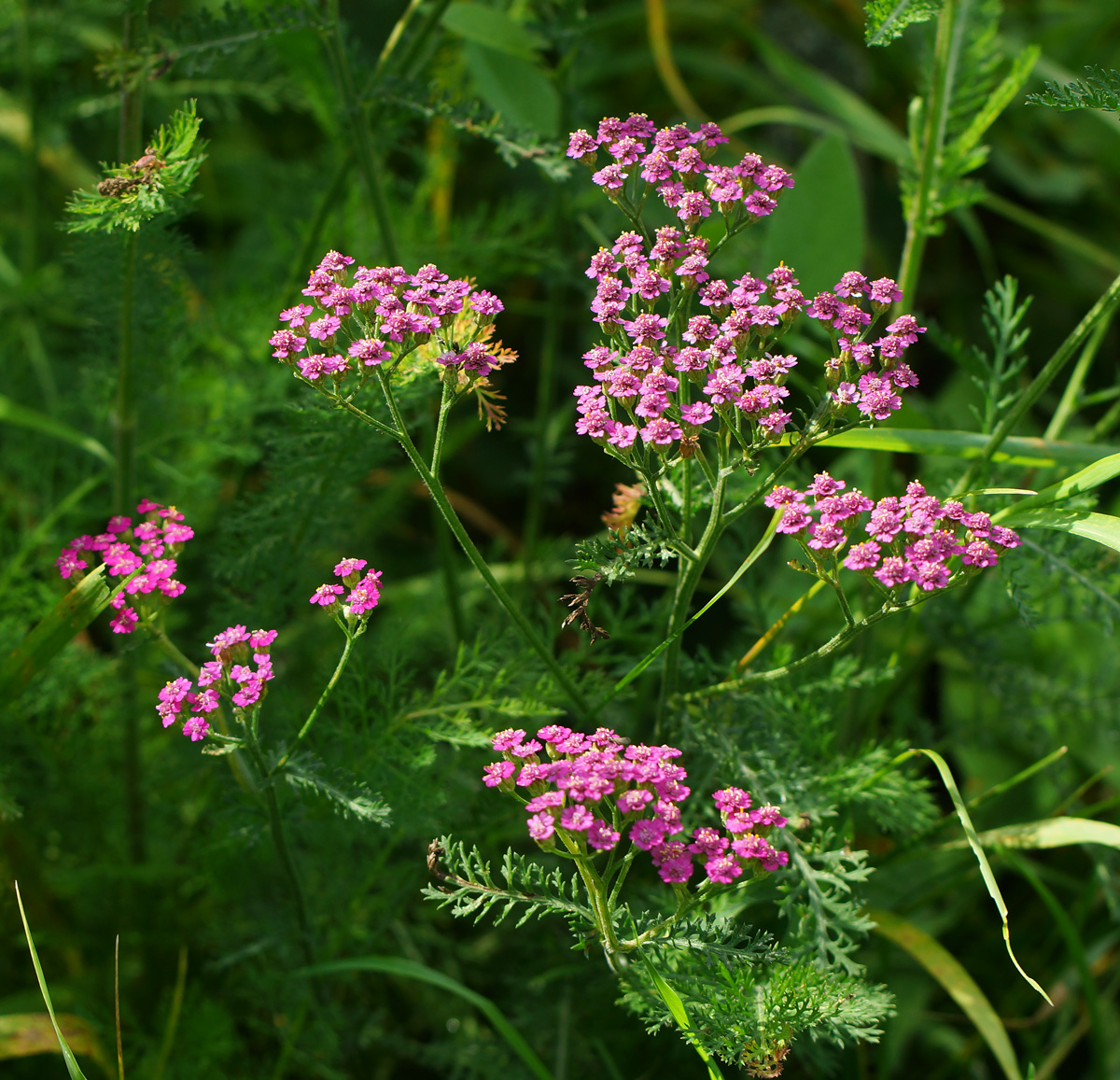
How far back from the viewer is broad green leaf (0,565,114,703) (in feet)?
2.93

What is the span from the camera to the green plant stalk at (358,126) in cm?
108

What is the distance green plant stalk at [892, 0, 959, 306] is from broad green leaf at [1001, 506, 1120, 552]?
0.35 m

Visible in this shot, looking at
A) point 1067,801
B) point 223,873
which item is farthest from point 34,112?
point 1067,801

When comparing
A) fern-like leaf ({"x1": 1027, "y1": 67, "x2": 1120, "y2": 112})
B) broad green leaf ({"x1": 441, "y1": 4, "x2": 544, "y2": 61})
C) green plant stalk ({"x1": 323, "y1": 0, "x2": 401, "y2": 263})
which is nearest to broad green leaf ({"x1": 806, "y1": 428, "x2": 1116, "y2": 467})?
fern-like leaf ({"x1": 1027, "y1": 67, "x2": 1120, "y2": 112})

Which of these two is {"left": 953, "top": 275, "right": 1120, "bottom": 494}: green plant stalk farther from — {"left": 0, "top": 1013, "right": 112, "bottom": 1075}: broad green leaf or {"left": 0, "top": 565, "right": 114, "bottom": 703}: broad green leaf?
{"left": 0, "top": 1013, "right": 112, "bottom": 1075}: broad green leaf

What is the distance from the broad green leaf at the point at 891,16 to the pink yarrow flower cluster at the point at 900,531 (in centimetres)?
37

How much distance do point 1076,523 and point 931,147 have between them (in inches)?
20.5

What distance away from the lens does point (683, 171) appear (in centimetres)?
88

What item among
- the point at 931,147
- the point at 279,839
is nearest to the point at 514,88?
the point at 931,147

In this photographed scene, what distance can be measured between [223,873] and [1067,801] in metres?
0.95

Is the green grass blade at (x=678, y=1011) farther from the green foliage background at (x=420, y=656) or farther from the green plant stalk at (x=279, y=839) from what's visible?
the green plant stalk at (x=279, y=839)

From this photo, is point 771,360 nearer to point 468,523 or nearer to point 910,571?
point 910,571

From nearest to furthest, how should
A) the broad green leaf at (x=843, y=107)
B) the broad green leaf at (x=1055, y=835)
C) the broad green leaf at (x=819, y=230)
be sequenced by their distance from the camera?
the broad green leaf at (x=1055, y=835) < the broad green leaf at (x=819, y=230) < the broad green leaf at (x=843, y=107)

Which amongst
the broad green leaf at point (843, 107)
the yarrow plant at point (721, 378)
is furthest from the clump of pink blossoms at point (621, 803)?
the broad green leaf at point (843, 107)
